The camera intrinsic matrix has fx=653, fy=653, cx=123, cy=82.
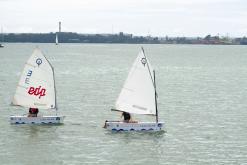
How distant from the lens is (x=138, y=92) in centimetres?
→ 5584

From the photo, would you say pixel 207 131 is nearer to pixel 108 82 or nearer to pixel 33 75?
pixel 33 75

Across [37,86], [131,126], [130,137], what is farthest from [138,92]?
[37,86]

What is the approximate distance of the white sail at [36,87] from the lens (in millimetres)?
58469

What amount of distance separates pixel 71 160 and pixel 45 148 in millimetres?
4380

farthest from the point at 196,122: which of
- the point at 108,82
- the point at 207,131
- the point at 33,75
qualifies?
the point at 108,82

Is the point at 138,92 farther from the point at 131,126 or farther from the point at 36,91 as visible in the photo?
the point at 36,91

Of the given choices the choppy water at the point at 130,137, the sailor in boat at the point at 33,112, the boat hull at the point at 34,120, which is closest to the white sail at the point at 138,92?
the choppy water at the point at 130,137

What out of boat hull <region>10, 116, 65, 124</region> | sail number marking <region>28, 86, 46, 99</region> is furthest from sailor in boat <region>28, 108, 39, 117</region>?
sail number marking <region>28, 86, 46, 99</region>

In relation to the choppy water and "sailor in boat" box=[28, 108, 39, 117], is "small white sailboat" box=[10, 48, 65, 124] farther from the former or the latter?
the choppy water

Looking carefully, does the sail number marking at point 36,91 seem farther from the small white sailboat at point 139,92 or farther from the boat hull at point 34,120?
the small white sailboat at point 139,92

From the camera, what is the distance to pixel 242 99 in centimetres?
7994

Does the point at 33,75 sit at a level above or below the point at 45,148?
above

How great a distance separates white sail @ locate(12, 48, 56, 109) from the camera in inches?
2302

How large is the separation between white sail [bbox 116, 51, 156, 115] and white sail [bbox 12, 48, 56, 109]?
23.9 ft
